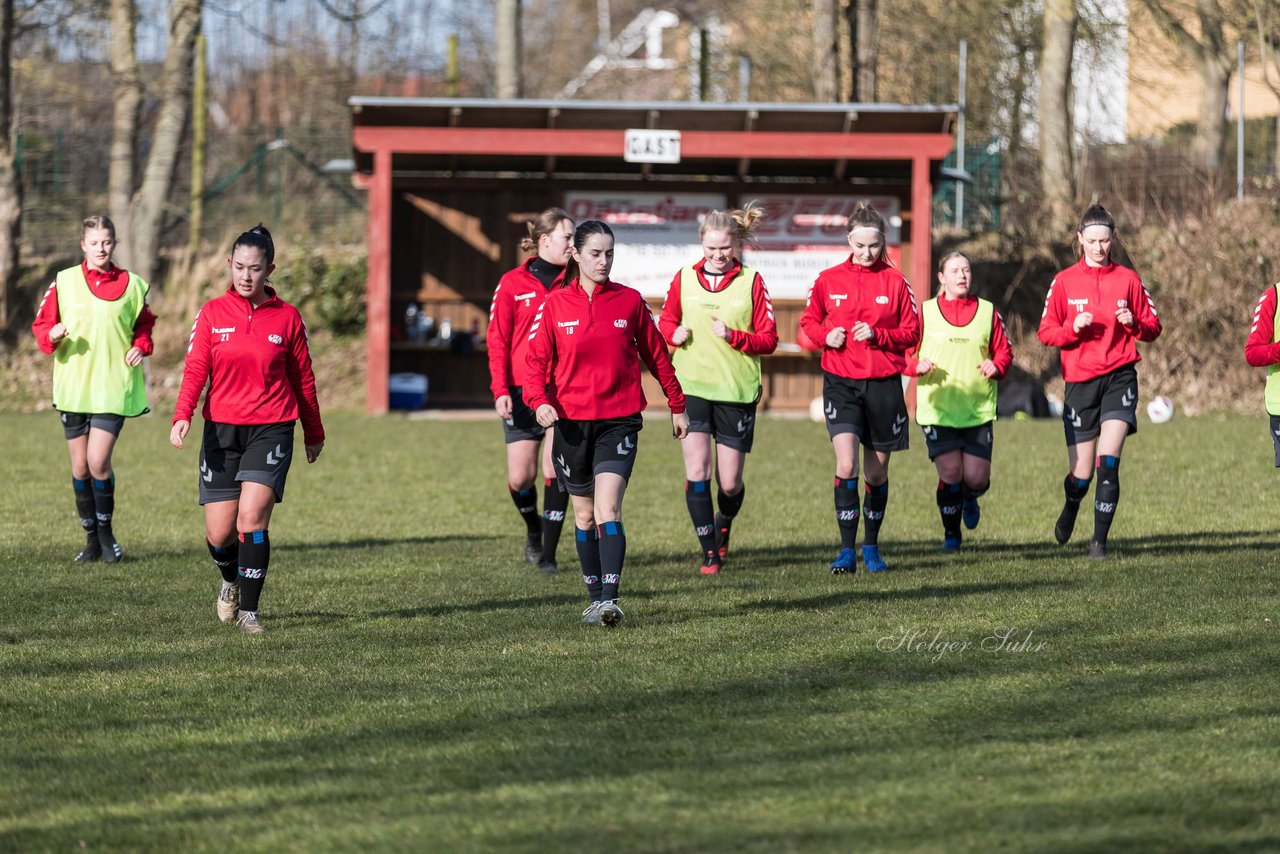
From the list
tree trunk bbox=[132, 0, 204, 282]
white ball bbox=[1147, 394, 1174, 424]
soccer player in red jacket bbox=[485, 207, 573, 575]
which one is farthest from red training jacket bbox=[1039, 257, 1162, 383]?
tree trunk bbox=[132, 0, 204, 282]

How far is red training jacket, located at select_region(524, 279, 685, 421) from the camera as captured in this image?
7.86m

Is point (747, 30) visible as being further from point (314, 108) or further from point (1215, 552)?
point (1215, 552)

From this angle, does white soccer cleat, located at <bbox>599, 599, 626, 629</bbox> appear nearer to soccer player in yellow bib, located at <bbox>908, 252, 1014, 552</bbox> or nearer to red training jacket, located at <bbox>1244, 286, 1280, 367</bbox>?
soccer player in yellow bib, located at <bbox>908, 252, 1014, 552</bbox>

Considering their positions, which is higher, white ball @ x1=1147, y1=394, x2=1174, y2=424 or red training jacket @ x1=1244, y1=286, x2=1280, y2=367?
red training jacket @ x1=1244, y1=286, x2=1280, y2=367

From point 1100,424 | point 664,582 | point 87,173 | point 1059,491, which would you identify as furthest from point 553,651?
point 87,173

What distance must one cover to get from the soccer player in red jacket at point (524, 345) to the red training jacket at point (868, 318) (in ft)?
4.74

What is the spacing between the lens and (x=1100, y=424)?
399 inches

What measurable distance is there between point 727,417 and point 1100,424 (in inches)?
86.1

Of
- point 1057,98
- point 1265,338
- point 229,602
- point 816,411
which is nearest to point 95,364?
point 229,602

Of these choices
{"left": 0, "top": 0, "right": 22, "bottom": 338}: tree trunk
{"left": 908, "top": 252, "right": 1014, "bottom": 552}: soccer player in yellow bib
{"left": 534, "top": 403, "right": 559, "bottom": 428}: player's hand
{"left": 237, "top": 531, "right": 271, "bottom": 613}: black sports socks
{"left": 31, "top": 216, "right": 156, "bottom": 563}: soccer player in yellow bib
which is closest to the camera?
{"left": 534, "top": 403, "right": 559, "bottom": 428}: player's hand

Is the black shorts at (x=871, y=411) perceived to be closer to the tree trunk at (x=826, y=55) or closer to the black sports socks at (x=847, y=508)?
the black sports socks at (x=847, y=508)

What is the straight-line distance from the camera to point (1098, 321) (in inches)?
395

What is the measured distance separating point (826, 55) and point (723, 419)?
59.8 feet

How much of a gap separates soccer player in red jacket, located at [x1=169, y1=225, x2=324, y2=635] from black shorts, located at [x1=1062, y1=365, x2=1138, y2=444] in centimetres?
460
